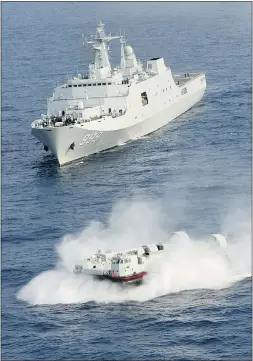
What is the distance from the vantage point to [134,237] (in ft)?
347

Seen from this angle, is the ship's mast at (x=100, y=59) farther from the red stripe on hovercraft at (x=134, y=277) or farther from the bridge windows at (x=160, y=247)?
the red stripe on hovercraft at (x=134, y=277)

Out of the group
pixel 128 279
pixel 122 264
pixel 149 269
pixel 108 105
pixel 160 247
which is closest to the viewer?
pixel 122 264

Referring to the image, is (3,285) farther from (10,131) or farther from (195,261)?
(10,131)

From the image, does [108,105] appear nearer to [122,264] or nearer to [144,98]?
[144,98]

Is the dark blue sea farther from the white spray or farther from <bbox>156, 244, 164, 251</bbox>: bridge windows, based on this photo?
<bbox>156, 244, 164, 251</bbox>: bridge windows

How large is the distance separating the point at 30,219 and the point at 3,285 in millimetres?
18160

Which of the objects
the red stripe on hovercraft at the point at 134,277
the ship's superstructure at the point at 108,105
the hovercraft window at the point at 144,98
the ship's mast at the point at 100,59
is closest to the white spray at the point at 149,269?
the red stripe on hovercraft at the point at 134,277

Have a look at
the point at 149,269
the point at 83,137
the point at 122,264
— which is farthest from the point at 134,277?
the point at 83,137

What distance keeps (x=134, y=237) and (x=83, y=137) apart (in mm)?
34810

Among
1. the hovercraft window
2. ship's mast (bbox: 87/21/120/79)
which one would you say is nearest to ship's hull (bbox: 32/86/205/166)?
the hovercraft window

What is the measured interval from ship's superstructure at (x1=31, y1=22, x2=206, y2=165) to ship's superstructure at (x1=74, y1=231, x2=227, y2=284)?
40.5 metres

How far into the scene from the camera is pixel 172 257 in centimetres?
9762

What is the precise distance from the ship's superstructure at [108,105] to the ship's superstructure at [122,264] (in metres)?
40.5

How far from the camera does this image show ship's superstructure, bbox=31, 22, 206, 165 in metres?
138
